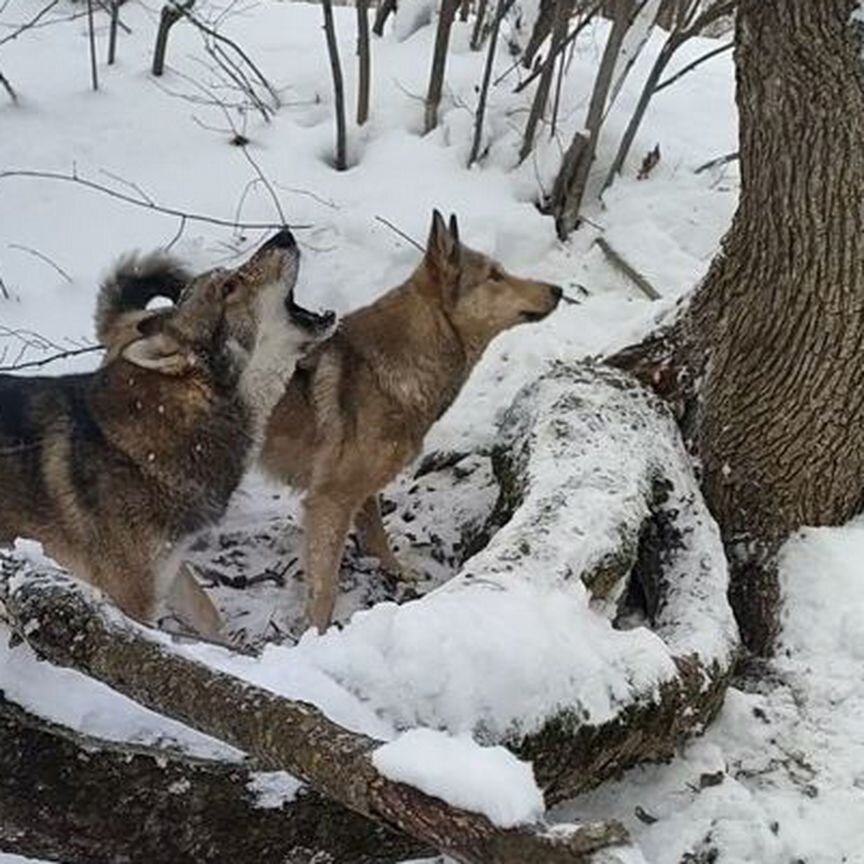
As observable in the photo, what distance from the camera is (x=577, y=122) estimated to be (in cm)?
752

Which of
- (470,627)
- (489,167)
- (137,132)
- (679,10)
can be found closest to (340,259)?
(489,167)

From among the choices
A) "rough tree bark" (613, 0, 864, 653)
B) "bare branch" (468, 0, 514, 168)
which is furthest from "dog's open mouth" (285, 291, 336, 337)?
"bare branch" (468, 0, 514, 168)

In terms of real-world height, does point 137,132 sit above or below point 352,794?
below

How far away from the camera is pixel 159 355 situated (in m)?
3.80

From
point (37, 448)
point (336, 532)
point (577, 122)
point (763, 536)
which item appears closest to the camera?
point (37, 448)

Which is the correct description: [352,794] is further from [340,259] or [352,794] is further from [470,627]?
[340,259]

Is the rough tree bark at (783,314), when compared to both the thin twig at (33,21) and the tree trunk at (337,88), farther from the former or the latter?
the thin twig at (33,21)

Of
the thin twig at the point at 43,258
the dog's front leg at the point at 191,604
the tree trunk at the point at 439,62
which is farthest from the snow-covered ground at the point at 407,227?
the dog's front leg at the point at 191,604

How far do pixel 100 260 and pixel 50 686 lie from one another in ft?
14.3

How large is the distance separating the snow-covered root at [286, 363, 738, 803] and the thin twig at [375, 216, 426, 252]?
241 centimetres

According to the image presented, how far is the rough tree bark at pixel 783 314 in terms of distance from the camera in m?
3.81

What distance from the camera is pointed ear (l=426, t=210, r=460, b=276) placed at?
4.90 meters

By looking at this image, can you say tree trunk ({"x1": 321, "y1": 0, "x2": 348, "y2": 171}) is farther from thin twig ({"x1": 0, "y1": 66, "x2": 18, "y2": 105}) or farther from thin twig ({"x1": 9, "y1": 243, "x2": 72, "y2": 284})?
thin twig ({"x1": 0, "y1": 66, "x2": 18, "y2": 105})

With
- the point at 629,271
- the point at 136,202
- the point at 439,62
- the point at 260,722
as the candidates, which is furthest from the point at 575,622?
the point at 439,62
